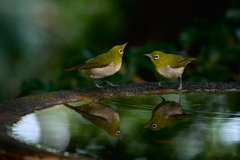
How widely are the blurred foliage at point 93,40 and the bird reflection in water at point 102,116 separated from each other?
3.25ft

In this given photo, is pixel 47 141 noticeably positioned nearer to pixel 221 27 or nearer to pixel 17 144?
pixel 17 144

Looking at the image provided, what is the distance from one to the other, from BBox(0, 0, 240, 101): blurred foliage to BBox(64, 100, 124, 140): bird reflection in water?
990 mm

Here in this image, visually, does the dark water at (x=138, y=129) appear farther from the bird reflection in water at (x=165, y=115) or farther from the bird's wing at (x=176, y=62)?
the bird's wing at (x=176, y=62)

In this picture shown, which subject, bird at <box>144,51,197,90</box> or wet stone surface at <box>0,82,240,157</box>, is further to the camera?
bird at <box>144,51,197,90</box>

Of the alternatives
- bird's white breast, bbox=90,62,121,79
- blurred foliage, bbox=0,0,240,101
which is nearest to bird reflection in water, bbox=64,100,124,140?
bird's white breast, bbox=90,62,121,79

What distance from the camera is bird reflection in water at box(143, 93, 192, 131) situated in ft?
4.35

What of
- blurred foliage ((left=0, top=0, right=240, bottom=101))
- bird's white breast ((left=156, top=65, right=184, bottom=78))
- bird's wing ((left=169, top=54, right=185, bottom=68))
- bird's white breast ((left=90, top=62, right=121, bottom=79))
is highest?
blurred foliage ((left=0, top=0, right=240, bottom=101))

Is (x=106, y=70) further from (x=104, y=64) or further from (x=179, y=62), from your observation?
(x=179, y=62)

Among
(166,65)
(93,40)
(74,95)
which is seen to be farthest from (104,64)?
(93,40)

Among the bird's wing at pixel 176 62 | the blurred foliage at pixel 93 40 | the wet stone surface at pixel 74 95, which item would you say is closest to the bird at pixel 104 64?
the wet stone surface at pixel 74 95

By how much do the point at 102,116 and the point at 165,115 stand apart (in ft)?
0.97

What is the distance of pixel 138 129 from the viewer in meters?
1.26

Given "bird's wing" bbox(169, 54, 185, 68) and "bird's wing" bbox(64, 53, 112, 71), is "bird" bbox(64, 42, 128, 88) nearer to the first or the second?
"bird's wing" bbox(64, 53, 112, 71)

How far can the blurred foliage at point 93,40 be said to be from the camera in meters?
2.98
